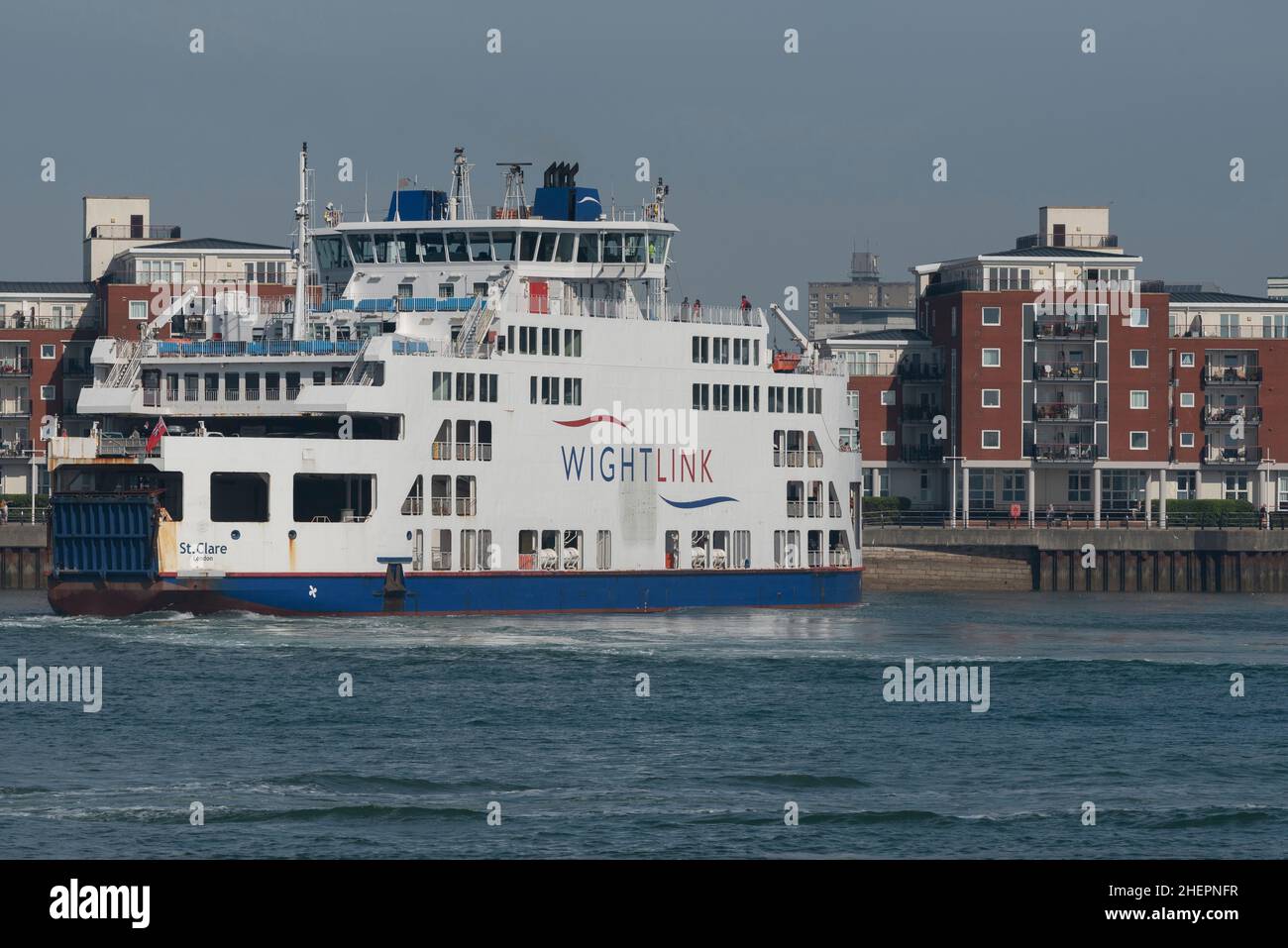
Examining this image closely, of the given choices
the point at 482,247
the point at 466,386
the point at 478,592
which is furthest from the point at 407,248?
the point at 478,592

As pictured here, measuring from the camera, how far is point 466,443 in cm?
5844

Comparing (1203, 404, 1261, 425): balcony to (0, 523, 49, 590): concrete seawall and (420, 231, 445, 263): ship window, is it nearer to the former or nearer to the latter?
(420, 231, 445, 263): ship window

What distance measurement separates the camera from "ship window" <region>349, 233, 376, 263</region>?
65.0m

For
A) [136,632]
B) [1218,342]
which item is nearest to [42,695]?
[136,632]

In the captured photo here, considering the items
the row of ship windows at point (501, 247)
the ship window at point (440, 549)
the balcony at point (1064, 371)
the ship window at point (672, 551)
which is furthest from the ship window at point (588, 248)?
the balcony at point (1064, 371)

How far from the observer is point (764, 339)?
6694 centimetres

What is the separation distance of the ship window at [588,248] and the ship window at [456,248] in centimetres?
356

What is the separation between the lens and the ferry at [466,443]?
5391 cm

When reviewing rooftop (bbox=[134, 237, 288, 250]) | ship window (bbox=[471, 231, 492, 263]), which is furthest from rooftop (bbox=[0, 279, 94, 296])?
ship window (bbox=[471, 231, 492, 263])

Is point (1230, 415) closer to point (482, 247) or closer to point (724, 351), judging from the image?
point (724, 351)

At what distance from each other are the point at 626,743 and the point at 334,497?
75.1ft

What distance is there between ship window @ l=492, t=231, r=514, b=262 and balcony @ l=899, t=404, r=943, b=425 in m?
38.9
